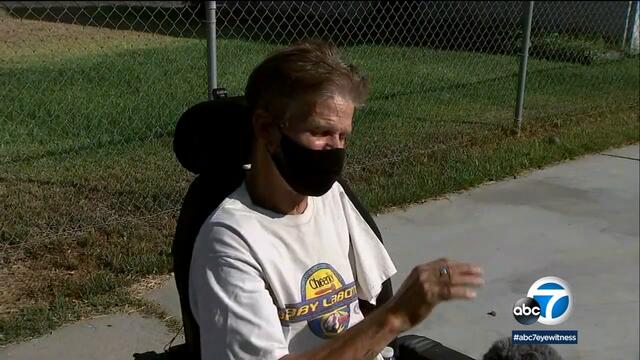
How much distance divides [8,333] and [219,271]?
2002mm

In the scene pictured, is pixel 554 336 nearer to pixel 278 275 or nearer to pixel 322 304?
pixel 322 304

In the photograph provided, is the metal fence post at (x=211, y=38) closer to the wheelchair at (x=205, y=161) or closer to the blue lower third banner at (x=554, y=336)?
the blue lower third banner at (x=554, y=336)

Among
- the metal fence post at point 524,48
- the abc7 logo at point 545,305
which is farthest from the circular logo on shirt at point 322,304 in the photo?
the metal fence post at point 524,48

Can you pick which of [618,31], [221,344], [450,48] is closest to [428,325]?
[221,344]

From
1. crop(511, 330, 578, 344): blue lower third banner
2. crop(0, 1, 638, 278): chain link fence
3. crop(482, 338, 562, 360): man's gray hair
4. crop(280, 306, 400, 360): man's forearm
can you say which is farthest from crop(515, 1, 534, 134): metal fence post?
crop(280, 306, 400, 360): man's forearm

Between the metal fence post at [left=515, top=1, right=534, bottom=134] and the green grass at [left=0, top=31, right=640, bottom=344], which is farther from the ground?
Result: the metal fence post at [left=515, top=1, right=534, bottom=134]

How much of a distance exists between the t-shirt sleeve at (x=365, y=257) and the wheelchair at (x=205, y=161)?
0.31m

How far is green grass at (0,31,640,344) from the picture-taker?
12.8ft

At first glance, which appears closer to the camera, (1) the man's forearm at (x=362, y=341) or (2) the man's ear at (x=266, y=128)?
(1) the man's forearm at (x=362, y=341)

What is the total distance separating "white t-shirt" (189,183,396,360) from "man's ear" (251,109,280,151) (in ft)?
0.48

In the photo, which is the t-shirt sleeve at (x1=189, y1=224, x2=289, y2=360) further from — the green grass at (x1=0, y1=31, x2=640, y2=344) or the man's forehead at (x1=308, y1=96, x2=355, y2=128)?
the green grass at (x1=0, y1=31, x2=640, y2=344)

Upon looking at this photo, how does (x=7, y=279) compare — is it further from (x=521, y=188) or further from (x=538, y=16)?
(x=538, y=16)

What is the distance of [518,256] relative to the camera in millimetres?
4293

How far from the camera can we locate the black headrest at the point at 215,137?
76.2 inches
